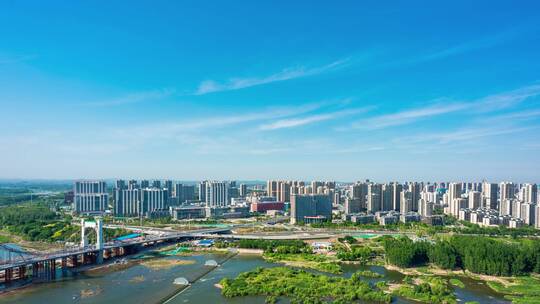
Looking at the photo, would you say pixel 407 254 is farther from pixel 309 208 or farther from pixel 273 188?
pixel 273 188

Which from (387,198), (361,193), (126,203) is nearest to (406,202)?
(387,198)

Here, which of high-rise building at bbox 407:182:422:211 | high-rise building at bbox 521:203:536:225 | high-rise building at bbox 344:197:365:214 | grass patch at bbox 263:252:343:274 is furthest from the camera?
high-rise building at bbox 407:182:422:211

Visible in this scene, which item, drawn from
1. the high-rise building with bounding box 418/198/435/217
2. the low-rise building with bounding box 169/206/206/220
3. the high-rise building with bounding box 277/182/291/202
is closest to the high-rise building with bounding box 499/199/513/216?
the high-rise building with bounding box 418/198/435/217

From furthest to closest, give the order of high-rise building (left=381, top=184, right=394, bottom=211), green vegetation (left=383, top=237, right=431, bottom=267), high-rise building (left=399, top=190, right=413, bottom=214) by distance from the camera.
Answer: high-rise building (left=381, top=184, right=394, bottom=211)
high-rise building (left=399, top=190, right=413, bottom=214)
green vegetation (left=383, top=237, right=431, bottom=267)

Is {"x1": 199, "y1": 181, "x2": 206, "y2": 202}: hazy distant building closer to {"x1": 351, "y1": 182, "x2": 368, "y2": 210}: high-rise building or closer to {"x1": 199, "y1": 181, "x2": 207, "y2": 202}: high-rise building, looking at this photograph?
{"x1": 199, "y1": 181, "x2": 207, "y2": 202}: high-rise building

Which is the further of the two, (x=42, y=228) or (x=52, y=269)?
(x=42, y=228)

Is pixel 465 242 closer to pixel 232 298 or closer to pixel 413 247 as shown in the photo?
pixel 413 247

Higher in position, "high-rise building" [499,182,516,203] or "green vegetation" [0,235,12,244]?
"high-rise building" [499,182,516,203]
